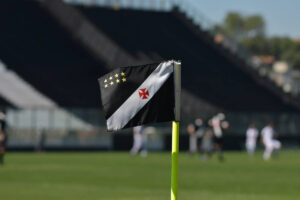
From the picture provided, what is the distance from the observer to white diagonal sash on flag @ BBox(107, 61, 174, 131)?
9.34 meters

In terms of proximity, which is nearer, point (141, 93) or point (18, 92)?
point (141, 93)

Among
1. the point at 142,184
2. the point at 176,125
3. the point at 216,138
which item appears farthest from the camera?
the point at 216,138

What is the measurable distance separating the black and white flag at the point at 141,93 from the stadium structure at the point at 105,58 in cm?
5448

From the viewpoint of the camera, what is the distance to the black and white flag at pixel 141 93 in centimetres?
936

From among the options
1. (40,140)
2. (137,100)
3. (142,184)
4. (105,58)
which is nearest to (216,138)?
(40,140)

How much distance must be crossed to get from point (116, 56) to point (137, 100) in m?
63.2

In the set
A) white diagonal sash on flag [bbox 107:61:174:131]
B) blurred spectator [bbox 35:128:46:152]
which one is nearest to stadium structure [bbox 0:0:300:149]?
blurred spectator [bbox 35:128:46:152]

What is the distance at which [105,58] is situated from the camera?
2884 inches

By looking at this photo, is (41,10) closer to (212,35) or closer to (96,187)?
(212,35)

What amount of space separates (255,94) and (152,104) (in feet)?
218

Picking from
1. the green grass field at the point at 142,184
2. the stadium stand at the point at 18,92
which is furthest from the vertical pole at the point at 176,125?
the stadium stand at the point at 18,92

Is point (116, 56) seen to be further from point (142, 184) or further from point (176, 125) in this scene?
point (176, 125)

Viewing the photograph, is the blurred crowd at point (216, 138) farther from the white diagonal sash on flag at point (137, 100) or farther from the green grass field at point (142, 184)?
the white diagonal sash on flag at point (137, 100)

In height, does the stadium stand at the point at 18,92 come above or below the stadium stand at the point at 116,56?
A: below
